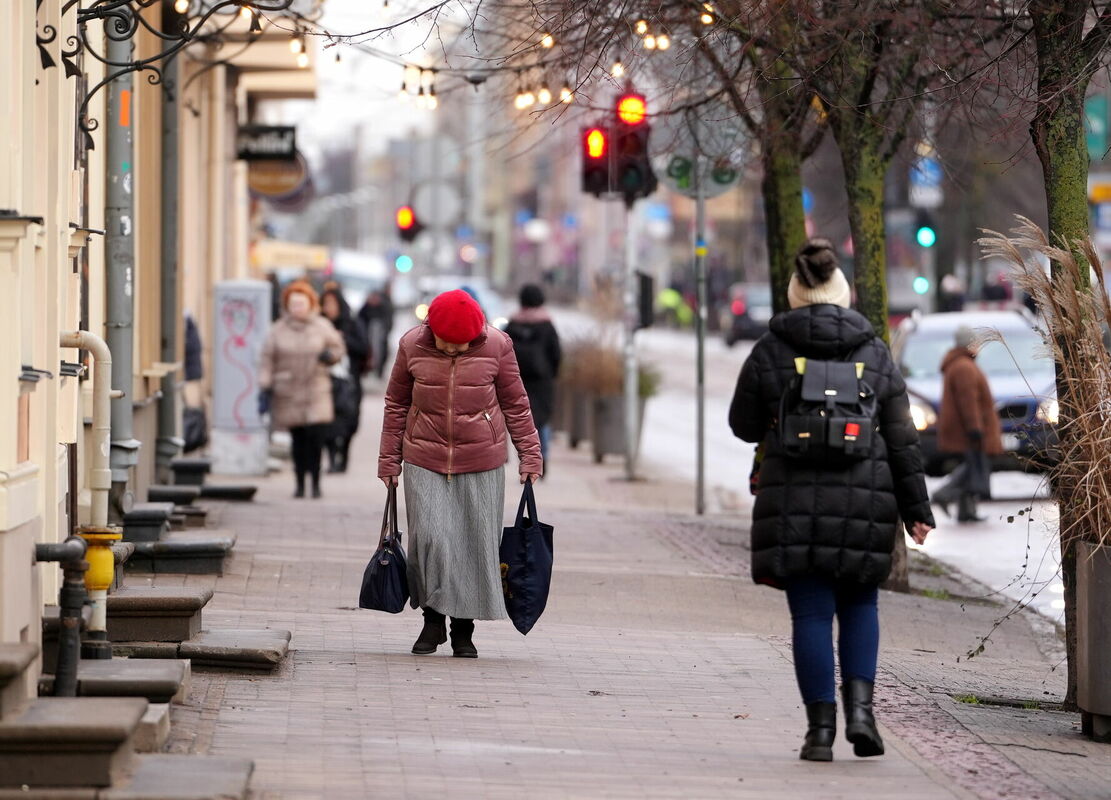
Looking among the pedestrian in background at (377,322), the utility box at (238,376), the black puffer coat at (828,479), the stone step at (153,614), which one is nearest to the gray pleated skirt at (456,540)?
the stone step at (153,614)

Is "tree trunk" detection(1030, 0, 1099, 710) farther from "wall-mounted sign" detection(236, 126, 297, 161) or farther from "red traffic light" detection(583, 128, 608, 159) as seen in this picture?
"wall-mounted sign" detection(236, 126, 297, 161)

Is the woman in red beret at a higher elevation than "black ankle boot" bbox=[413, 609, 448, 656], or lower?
higher

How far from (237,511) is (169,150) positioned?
2.77m

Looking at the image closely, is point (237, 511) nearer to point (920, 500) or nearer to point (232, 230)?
point (920, 500)

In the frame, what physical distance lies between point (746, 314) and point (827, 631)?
51.1 m

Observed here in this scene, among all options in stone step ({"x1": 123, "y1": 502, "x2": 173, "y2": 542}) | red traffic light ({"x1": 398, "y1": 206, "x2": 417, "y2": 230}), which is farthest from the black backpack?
red traffic light ({"x1": 398, "y1": 206, "x2": 417, "y2": 230})

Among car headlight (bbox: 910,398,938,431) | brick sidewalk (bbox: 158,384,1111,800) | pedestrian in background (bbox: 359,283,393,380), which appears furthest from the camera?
pedestrian in background (bbox: 359,283,393,380)

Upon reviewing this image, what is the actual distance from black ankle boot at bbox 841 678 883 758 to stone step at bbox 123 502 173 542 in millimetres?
5479

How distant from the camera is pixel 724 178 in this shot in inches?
653

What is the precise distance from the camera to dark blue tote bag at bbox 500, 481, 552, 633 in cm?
912

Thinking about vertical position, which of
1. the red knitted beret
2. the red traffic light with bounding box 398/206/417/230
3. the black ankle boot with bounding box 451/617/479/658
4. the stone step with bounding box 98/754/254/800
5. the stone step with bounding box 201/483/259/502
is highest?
the red traffic light with bounding box 398/206/417/230

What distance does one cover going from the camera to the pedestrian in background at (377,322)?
28720 mm

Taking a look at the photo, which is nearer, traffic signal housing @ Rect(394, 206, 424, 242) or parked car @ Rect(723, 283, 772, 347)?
traffic signal housing @ Rect(394, 206, 424, 242)

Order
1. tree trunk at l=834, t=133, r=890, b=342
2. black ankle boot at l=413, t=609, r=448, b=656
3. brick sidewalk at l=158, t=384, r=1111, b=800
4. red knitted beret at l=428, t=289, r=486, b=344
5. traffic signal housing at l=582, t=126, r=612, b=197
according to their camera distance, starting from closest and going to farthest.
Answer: brick sidewalk at l=158, t=384, r=1111, b=800
red knitted beret at l=428, t=289, r=486, b=344
black ankle boot at l=413, t=609, r=448, b=656
tree trunk at l=834, t=133, r=890, b=342
traffic signal housing at l=582, t=126, r=612, b=197
